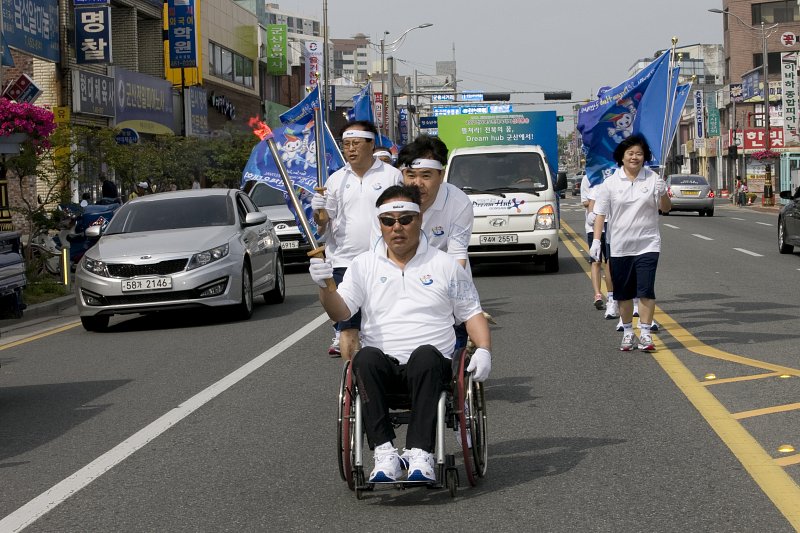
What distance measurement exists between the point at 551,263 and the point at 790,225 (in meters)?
5.68

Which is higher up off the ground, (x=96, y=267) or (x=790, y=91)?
(x=790, y=91)

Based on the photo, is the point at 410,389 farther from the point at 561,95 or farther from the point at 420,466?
the point at 561,95

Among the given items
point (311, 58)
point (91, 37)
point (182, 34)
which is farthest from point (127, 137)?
point (311, 58)

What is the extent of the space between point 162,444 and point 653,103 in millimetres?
10229

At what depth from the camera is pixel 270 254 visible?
1573 cm

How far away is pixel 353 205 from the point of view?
9.44m

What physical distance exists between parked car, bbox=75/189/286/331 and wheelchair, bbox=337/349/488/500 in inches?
317

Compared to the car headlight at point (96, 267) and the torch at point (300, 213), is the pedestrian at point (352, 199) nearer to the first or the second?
the torch at point (300, 213)

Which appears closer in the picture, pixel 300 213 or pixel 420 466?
pixel 420 466

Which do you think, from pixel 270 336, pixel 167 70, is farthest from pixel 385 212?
pixel 167 70

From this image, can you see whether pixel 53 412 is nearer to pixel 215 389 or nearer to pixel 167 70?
pixel 215 389

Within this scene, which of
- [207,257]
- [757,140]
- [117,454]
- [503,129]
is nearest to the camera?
[117,454]

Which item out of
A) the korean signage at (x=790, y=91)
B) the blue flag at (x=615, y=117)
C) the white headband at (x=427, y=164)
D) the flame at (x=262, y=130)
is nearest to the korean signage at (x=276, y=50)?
the korean signage at (x=790, y=91)

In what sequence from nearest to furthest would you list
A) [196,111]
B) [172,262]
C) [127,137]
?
1. [172,262]
2. [127,137]
3. [196,111]
